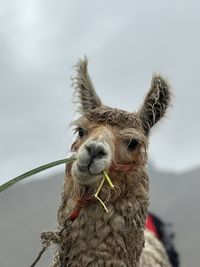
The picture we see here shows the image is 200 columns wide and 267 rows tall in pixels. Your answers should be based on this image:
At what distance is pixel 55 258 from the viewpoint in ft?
17.6

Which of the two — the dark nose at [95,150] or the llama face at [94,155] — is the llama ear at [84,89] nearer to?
the llama face at [94,155]

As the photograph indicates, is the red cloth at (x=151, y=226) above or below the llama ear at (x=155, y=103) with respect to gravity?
below

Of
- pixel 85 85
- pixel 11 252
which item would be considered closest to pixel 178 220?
pixel 11 252

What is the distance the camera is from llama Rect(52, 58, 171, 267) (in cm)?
520

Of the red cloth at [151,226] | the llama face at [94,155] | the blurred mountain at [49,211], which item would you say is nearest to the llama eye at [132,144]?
the llama face at [94,155]

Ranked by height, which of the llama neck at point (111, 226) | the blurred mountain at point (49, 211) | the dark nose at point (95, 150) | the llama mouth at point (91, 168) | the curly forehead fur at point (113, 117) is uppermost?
the blurred mountain at point (49, 211)

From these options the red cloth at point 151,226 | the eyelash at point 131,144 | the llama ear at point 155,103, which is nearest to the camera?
the eyelash at point 131,144

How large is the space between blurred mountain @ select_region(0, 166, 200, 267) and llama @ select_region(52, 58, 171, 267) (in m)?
6.65

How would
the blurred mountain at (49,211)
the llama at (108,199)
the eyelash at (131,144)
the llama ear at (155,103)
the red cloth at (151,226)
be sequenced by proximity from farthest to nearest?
the blurred mountain at (49,211) → the red cloth at (151,226) → the llama ear at (155,103) → the eyelash at (131,144) → the llama at (108,199)

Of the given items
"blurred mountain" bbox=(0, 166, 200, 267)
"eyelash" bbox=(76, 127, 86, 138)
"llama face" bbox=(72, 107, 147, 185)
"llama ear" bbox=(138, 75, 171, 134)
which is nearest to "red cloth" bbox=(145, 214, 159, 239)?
"llama ear" bbox=(138, 75, 171, 134)

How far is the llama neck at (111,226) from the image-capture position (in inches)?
206

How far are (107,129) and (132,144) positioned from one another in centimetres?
19

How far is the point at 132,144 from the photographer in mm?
5383

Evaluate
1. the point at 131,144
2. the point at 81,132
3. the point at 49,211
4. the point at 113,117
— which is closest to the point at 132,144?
the point at 131,144
